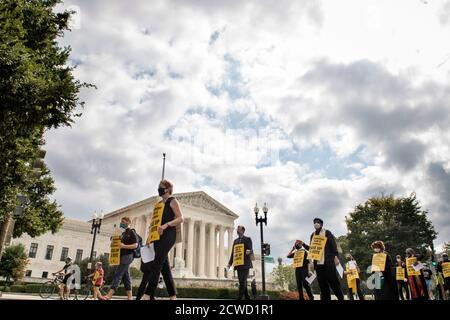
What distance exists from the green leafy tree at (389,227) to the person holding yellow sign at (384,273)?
3889cm

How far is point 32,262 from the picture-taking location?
6350 centimetres

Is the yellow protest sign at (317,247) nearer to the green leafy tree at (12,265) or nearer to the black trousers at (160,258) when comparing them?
the black trousers at (160,258)

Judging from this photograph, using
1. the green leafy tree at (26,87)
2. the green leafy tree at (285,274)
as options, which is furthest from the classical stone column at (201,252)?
the green leafy tree at (26,87)

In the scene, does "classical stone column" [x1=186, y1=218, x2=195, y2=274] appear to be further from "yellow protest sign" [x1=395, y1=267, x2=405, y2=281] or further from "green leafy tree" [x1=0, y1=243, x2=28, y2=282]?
"yellow protest sign" [x1=395, y1=267, x2=405, y2=281]

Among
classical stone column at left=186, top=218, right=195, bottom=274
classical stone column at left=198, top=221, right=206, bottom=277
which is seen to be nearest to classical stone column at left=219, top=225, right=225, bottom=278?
classical stone column at left=198, top=221, right=206, bottom=277

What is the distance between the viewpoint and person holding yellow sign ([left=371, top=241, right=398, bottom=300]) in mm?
10438

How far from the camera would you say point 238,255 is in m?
11.7

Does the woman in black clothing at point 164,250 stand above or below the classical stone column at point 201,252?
below

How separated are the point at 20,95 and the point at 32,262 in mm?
63326

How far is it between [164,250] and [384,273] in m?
7.37

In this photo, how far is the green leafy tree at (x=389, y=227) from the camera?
46.2 m

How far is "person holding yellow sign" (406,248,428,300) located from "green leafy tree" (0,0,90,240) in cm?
1409

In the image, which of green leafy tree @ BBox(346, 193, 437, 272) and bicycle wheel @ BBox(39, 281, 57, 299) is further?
green leafy tree @ BBox(346, 193, 437, 272)
